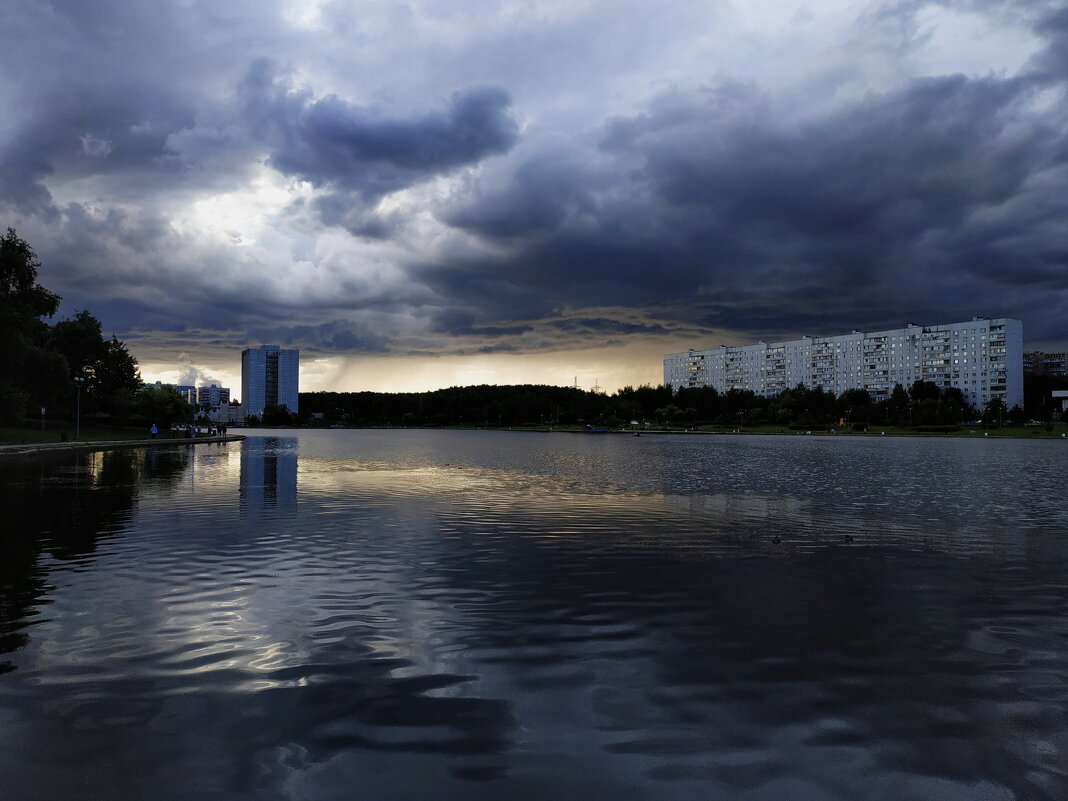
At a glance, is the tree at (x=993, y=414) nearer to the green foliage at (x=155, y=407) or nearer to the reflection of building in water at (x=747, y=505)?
the reflection of building in water at (x=747, y=505)

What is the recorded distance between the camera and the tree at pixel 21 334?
6297 centimetres

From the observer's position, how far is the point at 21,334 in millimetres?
64875

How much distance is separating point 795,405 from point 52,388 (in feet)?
548

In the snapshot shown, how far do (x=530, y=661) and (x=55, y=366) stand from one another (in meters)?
82.5

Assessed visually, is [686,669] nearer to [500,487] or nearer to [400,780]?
[400,780]

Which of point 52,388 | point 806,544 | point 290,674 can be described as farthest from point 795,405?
point 290,674

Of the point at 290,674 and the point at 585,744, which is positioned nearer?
the point at 585,744

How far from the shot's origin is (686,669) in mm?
7613

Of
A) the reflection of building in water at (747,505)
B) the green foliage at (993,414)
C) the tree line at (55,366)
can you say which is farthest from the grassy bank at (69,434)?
the green foliage at (993,414)

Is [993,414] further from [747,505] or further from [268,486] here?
[268,486]

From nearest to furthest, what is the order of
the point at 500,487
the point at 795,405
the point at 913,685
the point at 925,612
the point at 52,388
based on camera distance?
the point at 913,685, the point at 925,612, the point at 500,487, the point at 52,388, the point at 795,405

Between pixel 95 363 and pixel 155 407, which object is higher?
pixel 95 363

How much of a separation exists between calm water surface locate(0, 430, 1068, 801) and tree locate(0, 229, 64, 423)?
192ft

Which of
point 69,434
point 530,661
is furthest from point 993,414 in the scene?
point 530,661
